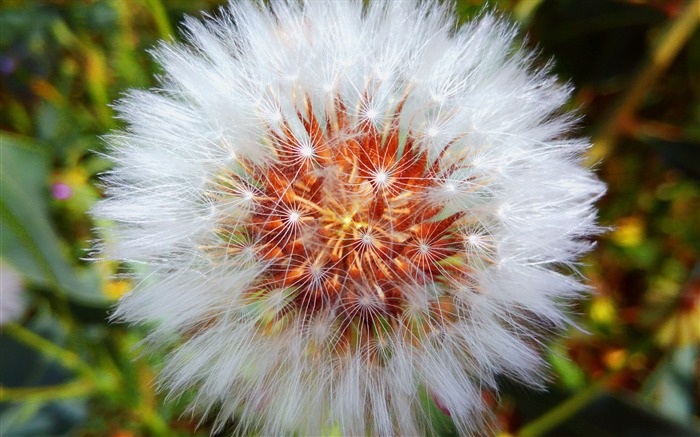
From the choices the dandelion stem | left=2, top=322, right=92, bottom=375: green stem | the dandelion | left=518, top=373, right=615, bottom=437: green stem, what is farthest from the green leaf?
the dandelion stem

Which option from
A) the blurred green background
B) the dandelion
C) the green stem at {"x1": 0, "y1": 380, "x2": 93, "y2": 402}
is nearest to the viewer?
the dandelion

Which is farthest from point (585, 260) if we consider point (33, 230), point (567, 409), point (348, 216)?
point (33, 230)

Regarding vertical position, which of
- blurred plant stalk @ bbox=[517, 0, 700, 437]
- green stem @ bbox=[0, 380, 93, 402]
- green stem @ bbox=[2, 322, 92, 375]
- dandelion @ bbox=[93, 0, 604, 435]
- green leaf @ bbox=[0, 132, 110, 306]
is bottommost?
green stem @ bbox=[0, 380, 93, 402]

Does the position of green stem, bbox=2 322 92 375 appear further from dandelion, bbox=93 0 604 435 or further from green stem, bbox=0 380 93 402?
dandelion, bbox=93 0 604 435

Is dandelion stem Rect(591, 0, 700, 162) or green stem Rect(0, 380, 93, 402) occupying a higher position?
dandelion stem Rect(591, 0, 700, 162)

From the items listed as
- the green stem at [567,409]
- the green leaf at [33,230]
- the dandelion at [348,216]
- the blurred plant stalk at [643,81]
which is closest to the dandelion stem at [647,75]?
the blurred plant stalk at [643,81]

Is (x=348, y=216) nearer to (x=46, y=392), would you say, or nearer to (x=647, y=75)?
(x=46, y=392)

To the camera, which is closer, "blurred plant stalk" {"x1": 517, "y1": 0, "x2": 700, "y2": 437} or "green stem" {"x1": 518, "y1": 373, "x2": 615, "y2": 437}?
"green stem" {"x1": 518, "y1": 373, "x2": 615, "y2": 437}
